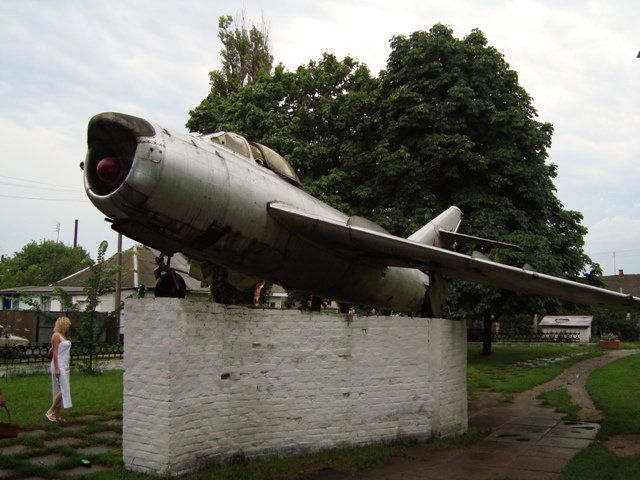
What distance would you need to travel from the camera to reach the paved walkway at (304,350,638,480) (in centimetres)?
696

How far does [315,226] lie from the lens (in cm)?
829

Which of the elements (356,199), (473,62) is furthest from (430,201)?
(473,62)

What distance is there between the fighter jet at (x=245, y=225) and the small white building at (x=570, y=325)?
3034cm

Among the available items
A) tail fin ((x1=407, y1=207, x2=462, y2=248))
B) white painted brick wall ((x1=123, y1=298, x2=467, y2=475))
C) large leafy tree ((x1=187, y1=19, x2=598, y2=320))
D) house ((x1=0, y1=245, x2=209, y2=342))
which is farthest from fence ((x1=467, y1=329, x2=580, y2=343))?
white painted brick wall ((x1=123, y1=298, x2=467, y2=475))

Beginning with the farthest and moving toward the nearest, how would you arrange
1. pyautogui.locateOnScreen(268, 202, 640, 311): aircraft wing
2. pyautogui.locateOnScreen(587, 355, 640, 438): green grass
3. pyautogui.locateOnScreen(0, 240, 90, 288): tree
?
pyautogui.locateOnScreen(0, 240, 90, 288): tree
pyautogui.locateOnScreen(587, 355, 640, 438): green grass
pyautogui.locateOnScreen(268, 202, 640, 311): aircraft wing

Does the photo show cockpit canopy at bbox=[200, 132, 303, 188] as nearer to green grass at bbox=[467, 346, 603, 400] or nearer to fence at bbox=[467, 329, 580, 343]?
green grass at bbox=[467, 346, 603, 400]

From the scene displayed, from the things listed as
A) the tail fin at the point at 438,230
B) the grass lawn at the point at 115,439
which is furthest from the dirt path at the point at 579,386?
the tail fin at the point at 438,230

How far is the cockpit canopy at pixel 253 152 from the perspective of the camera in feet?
27.3

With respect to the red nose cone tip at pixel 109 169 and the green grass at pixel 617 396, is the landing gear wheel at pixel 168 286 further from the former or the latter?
the green grass at pixel 617 396

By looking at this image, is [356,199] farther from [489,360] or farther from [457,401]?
[457,401]

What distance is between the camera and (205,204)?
23.0 ft

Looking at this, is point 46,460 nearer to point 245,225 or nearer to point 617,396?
point 245,225

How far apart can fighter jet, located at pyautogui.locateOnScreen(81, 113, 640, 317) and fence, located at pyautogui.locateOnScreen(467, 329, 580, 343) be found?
77.0 ft

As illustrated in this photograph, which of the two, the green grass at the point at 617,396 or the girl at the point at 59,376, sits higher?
the girl at the point at 59,376
